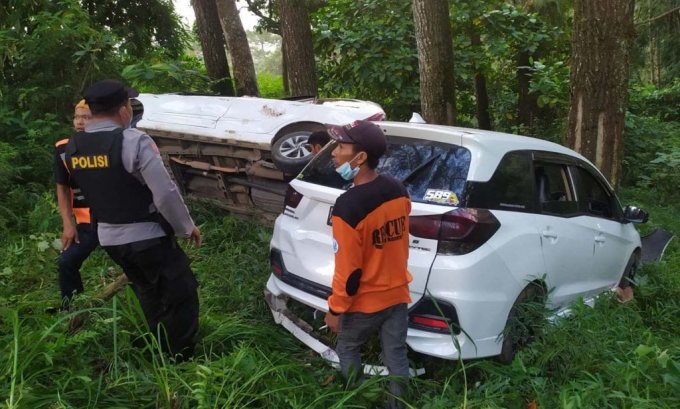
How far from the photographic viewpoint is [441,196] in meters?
3.31

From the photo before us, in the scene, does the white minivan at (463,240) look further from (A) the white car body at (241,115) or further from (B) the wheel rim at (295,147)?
(A) the white car body at (241,115)

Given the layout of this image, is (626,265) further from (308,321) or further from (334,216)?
(334,216)

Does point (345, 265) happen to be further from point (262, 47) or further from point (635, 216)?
point (262, 47)

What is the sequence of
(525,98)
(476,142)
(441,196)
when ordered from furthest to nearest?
1. (525,98)
2. (476,142)
3. (441,196)

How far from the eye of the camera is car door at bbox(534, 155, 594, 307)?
378 cm

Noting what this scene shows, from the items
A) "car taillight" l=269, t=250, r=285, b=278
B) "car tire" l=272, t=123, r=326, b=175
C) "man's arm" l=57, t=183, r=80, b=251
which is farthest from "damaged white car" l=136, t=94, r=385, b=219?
"man's arm" l=57, t=183, r=80, b=251

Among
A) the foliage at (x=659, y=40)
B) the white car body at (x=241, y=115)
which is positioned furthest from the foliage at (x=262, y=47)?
the white car body at (x=241, y=115)

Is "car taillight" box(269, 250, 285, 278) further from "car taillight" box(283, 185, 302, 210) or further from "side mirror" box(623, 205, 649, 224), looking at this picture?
"side mirror" box(623, 205, 649, 224)

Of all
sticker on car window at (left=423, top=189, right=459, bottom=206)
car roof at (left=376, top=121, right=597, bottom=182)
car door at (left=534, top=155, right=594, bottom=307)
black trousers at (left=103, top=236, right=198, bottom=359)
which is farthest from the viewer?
car door at (left=534, top=155, right=594, bottom=307)

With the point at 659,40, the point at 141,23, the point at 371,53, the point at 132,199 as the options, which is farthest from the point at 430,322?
the point at 659,40

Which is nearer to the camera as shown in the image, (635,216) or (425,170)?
(425,170)

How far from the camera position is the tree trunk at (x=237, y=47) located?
10.4 meters

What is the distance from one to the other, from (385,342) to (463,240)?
2.38 ft

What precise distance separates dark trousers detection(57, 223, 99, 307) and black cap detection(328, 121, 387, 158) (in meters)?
2.09
